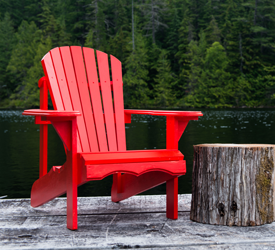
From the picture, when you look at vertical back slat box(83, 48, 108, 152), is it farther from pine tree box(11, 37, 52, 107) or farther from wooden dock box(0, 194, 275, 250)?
pine tree box(11, 37, 52, 107)

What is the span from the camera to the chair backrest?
2605 mm

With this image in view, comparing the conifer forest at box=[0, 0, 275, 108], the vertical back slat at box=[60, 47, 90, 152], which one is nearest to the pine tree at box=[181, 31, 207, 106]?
the conifer forest at box=[0, 0, 275, 108]

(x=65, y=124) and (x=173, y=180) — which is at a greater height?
(x=65, y=124)

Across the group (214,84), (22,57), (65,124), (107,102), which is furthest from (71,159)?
(22,57)

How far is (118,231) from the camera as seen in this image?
211 centimetres

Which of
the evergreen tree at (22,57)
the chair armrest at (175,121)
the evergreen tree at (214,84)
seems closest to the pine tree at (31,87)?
the evergreen tree at (22,57)

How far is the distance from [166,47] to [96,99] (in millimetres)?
42774

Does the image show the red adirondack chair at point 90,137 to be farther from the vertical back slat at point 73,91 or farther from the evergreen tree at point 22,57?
the evergreen tree at point 22,57

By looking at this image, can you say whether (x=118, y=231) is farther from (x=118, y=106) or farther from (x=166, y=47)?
(x=166, y=47)

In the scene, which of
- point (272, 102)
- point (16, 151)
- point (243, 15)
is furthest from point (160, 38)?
point (16, 151)

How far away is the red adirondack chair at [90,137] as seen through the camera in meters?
2.14

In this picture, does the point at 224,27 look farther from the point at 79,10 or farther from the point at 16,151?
the point at 16,151

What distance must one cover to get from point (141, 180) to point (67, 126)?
67 cm

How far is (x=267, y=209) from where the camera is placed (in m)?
2.23
